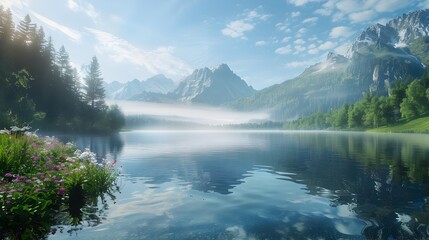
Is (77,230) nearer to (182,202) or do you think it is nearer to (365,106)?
(182,202)

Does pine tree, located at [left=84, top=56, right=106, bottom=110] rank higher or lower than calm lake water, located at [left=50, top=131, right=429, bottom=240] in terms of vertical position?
higher

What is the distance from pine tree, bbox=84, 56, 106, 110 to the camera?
120750 mm

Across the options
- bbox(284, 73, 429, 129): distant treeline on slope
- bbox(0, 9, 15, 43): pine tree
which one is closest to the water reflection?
bbox(0, 9, 15, 43): pine tree

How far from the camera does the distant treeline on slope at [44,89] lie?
5942 cm

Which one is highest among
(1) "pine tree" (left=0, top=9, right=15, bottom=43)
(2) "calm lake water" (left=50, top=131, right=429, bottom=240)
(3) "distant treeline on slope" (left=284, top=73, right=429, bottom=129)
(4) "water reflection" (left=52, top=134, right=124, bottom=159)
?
(1) "pine tree" (left=0, top=9, right=15, bottom=43)

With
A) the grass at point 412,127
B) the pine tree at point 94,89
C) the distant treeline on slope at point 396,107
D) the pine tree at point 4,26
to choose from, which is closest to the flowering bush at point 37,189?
the pine tree at point 4,26

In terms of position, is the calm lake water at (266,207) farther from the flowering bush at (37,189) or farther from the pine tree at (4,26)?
the pine tree at (4,26)

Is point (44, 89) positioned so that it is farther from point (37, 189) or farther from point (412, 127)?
point (412, 127)

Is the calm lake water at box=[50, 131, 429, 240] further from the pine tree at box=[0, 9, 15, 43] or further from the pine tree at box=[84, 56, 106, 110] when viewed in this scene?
the pine tree at box=[84, 56, 106, 110]

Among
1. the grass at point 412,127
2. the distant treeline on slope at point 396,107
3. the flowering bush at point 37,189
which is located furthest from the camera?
the distant treeline on slope at point 396,107

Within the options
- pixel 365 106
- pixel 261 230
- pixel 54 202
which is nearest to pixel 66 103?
pixel 54 202

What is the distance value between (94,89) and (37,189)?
119 m

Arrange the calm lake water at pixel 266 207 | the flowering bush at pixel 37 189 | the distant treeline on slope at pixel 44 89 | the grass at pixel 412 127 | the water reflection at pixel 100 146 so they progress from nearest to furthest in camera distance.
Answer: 1. the flowering bush at pixel 37 189
2. the calm lake water at pixel 266 207
3. the water reflection at pixel 100 146
4. the distant treeline on slope at pixel 44 89
5. the grass at pixel 412 127

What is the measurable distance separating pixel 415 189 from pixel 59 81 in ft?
341
